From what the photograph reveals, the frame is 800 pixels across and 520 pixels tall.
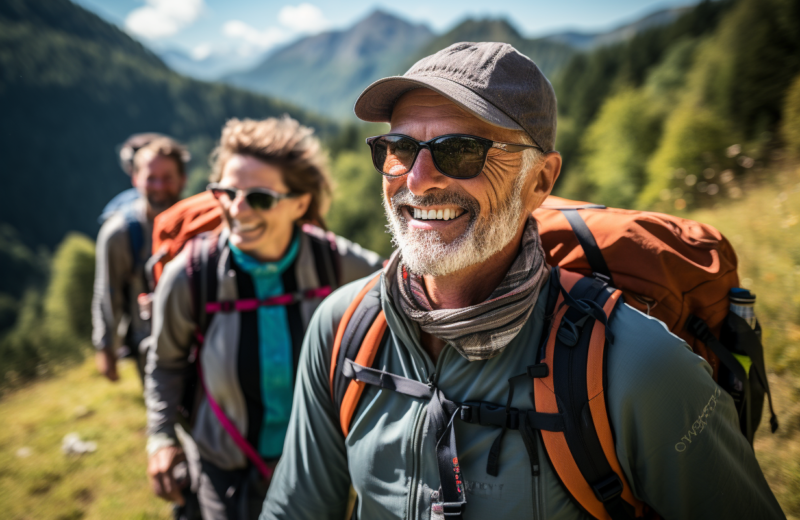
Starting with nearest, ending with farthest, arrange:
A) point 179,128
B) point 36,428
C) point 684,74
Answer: point 36,428
point 684,74
point 179,128

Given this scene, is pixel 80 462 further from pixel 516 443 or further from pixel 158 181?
pixel 516 443

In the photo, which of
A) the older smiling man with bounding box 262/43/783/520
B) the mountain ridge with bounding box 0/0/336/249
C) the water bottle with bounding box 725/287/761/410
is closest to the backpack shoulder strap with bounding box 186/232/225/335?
the older smiling man with bounding box 262/43/783/520

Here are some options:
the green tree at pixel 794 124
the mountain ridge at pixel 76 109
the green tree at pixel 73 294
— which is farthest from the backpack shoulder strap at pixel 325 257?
the mountain ridge at pixel 76 109

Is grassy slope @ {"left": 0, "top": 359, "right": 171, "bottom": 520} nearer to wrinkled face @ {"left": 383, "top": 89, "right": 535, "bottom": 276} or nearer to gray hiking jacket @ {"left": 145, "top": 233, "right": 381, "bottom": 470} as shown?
gray hiking jacket @ {"left": 145, "top": 233, "right": 381, "bottom": 470}

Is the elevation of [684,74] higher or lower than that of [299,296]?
higher

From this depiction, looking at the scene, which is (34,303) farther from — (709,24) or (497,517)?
(709,24)

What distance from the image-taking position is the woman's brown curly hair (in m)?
2.83

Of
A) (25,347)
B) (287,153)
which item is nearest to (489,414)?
(287,153)

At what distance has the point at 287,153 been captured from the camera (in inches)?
115

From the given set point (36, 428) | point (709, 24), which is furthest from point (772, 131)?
point (709, 24)

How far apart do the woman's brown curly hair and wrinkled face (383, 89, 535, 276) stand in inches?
63.3

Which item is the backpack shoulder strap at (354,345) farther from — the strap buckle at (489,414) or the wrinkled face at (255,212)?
the wrinkled face at (255,212)

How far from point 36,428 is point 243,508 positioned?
682 centimetres

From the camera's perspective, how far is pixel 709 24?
4128 centimetres
